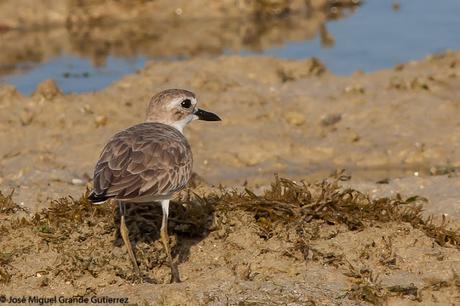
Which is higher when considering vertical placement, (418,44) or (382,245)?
(418,44)

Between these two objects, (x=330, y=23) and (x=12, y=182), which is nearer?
(x=12, y=182)

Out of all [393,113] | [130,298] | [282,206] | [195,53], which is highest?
[195,53]

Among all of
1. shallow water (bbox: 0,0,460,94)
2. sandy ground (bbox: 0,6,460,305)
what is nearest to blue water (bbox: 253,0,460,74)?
shallow water (bbox: 0,0,460,94)

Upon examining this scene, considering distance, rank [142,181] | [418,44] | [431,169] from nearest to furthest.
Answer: [142,181] < [431,169] < [418,44]

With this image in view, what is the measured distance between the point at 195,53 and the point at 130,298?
1108 centimetres

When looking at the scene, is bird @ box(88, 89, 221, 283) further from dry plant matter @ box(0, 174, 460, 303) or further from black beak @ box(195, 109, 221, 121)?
black beak @ box(195, 109, 221, 121)

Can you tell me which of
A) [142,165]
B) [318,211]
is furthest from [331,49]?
[142,165]

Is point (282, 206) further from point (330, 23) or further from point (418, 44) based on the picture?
point (330, 23)

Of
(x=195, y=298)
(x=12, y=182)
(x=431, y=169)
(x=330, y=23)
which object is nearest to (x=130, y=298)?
(x=195, y=298)

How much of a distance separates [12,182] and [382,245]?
4.38 m

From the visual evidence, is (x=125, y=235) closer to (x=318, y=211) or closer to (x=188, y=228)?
(x=188, y=228)

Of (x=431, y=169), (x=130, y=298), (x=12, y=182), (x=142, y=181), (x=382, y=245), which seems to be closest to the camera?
(x=130, y=298)

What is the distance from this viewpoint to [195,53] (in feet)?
57.1

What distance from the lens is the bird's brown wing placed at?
6.98m
